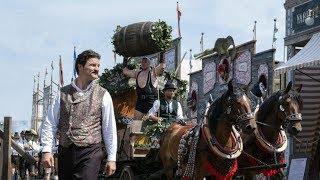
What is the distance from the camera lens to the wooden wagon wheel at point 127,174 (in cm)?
1078

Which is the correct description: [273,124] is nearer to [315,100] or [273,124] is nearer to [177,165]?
[177,165]

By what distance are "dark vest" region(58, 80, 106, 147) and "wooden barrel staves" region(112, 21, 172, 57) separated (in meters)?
5.87

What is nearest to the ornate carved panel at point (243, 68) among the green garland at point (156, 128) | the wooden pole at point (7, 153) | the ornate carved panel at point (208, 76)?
the ornate carved panel at point (208, 76)

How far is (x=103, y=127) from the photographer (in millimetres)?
5848

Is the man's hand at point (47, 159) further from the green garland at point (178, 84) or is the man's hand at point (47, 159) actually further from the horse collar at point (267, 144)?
the green garland at point (178, 84)

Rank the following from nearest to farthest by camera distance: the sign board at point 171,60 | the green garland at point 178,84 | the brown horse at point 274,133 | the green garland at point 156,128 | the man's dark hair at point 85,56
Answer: the man's dark hair at point 85,56 → the brown horse at point 274,133 → the green garland at point 156,128 → the green garland at point 178,84 → the sign board at point 171,60

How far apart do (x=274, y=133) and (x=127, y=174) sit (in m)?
2.77

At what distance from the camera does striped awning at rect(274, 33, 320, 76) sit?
42.7ft

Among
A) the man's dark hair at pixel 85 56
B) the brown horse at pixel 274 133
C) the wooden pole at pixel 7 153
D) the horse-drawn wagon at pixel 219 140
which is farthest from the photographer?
the brown horse at pixel 274 133

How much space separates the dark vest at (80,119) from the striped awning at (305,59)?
7.95 meters

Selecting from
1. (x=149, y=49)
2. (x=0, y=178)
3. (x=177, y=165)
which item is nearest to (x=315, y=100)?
(x=149, y=49)

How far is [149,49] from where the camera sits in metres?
11.9

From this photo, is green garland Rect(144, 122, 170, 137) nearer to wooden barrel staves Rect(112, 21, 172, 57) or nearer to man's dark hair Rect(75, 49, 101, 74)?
wooden barrel staves Rect(112, 21, 172, 57)

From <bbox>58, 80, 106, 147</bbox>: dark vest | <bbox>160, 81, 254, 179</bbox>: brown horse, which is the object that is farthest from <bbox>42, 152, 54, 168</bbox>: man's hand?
<bbox>160, 81, 254, 179</bbox>: brown horse
